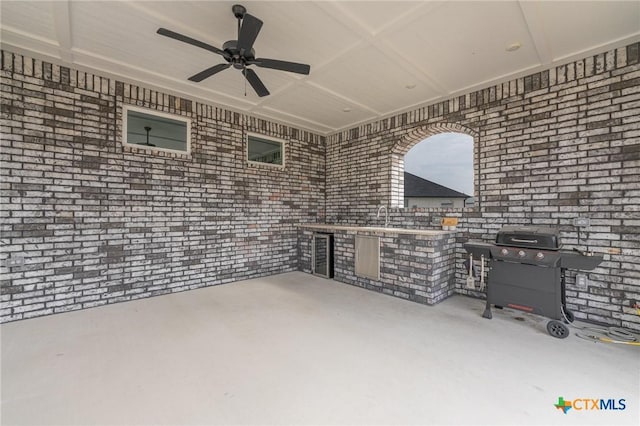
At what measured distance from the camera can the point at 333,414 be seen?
183 centimetres

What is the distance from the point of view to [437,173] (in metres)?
10.2

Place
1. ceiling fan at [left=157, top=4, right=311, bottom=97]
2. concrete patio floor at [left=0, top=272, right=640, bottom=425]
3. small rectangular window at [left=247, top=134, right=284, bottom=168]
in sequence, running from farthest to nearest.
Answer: small rectangular window at [left=247, top=134, right=284, bottom=168] → ceiling fan at [left=157, top=4, right=311, bottom=97] → concrete patio floor at [left=0, top=272, right=640, bottom=425]

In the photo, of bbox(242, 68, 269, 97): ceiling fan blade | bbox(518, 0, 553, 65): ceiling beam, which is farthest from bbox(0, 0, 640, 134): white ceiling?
bbox(242, 68, 269, 97): ceiling fan blade

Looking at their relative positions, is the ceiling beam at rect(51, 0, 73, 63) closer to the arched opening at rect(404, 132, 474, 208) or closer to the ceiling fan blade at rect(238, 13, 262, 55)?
the ceiling fan blade at rect(238, 13, 262, 55)

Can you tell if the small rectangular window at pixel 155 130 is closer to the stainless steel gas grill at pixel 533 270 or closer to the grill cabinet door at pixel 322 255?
the grill cabinet door at pixel 322 255

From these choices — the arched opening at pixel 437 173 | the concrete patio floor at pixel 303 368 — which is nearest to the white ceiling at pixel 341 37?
the concrete patio floor at pixel 303 368

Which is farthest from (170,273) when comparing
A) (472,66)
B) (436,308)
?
(472,66)

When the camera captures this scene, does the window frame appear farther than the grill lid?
Yes

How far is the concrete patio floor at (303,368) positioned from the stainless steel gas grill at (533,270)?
27cm

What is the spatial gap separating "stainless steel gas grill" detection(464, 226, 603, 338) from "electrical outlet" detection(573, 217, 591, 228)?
395mm

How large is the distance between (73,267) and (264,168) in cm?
348

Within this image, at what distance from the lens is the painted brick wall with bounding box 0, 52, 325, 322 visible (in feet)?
11.4

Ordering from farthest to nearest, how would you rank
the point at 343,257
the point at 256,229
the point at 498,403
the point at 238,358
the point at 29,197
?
the point at 256,229, the point at 343,257, the point at 29,197, the point at 238,358, the point at 498,403

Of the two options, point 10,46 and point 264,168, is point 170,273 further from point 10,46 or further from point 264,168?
point 10,46
